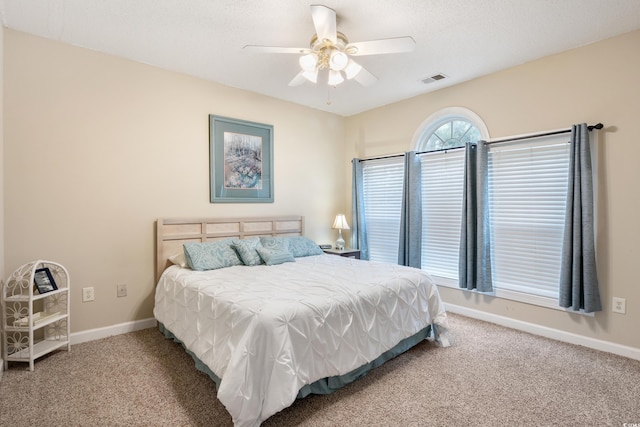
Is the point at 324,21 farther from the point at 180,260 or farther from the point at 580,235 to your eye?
the point at 580,235

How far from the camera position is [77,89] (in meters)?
2.75

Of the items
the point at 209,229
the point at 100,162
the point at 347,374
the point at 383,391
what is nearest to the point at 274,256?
the point at 209,229

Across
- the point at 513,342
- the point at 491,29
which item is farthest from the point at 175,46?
the point at 513,342

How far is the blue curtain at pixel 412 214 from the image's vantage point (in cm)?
392

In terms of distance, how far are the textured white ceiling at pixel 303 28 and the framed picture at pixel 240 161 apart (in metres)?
0.66

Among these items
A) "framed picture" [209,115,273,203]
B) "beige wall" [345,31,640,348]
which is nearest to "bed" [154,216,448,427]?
"framed picture" [209,115,273,203]

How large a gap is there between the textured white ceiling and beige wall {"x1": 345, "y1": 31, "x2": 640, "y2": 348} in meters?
0.16

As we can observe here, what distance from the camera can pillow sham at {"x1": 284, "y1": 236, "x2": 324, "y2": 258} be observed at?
3.66 m

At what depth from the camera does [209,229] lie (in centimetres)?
349

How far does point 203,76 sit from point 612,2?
3.49 metres

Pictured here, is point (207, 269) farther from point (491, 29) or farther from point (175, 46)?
point (491, 29)

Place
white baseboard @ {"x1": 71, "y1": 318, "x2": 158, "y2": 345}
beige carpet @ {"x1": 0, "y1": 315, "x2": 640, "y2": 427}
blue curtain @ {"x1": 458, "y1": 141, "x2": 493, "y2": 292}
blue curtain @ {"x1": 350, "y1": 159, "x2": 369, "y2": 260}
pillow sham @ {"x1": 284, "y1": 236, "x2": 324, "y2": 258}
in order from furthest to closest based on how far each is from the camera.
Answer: blue curtain @ {"x1": 350, "y1": 159, "x2": 369, "y2": 260}, pillow sham @ {"x1": 284, "y1": 236, "x2": 324, "y2": 258}, blue curtain @ {"x1": 458, "y1": 141, "x2": 493, "y2": 292}, white baseboard @ {"x1": 71, "y1": 318, "x2": 158, "y2": 345}, beige carpet @ {"x1": 0, "y1": 315, "x2": 640, "y2": 427}

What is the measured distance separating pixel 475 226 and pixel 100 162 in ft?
12.3

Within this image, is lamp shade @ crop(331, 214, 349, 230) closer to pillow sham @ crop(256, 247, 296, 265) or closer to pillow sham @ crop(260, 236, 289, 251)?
pillow sham @ crop(260, 236, 289, 251)
